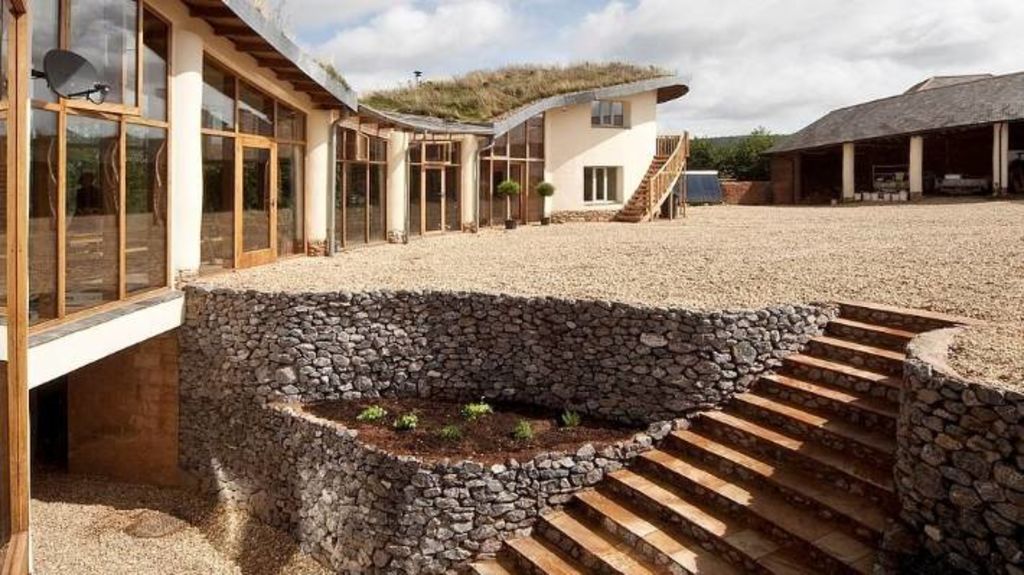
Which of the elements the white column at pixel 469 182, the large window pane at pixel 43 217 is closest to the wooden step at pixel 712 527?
the large window pane at pixel 43 217

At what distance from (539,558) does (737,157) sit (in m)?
39.2

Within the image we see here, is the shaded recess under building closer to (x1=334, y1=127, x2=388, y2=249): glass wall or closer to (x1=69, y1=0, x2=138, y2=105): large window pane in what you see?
(x1=334, y1=127, x2=388, y2=249): glass wall

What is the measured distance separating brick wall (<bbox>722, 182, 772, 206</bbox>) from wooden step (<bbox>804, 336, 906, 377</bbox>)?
96.7 ft

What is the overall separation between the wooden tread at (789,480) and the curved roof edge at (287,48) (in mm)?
7874

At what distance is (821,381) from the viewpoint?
8.62m

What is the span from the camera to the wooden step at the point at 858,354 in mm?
8242

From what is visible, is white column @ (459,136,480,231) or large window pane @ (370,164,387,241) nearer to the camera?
large window pane @ (370,164,387,241)

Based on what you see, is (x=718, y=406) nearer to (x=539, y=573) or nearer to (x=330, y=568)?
(x=539, y=573)

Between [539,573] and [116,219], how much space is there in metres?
6.36

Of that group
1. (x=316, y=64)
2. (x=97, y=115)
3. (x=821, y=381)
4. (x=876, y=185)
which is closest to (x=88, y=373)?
(x=97, y=115)

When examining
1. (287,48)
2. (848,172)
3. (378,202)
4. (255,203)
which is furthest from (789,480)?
(848,172)

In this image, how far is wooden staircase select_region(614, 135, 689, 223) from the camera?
25.5 metres

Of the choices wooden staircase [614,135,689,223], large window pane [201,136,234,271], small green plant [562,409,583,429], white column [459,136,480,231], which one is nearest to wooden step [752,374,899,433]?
small green plant [562,409,583,429]

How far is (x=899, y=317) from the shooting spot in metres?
8.98
